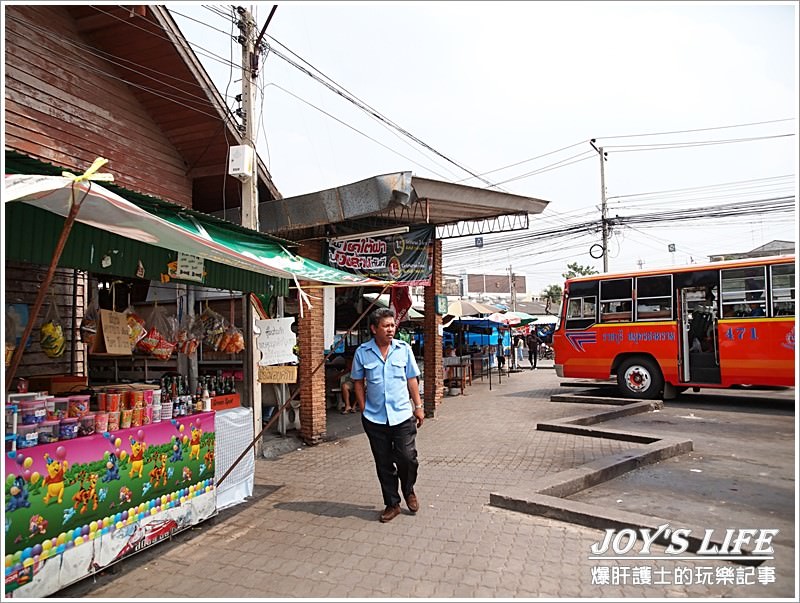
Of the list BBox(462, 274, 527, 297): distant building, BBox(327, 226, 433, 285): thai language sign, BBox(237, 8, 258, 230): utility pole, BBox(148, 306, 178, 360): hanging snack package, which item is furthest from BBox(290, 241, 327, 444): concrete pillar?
BBox(462, 274, 527, 297): distant building

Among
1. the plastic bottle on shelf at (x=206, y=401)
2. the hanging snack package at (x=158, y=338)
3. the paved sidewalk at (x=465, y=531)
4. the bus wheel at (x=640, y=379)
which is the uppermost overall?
the hanging snack package at (x=158, y=338)

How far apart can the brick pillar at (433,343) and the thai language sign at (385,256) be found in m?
1.17

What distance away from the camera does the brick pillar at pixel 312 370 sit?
8.78 metres

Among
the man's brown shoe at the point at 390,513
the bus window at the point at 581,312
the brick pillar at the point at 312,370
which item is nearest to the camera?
the man's brown shoe at the point at 390,513

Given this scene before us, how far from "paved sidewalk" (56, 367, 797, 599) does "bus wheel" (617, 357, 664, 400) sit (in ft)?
11.2

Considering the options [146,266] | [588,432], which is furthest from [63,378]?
[588,432]

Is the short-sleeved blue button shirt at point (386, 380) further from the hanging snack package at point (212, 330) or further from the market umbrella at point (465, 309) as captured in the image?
the market umbrella at point (465, 309)

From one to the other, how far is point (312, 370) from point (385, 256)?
2.40m

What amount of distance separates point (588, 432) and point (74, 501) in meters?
7.10

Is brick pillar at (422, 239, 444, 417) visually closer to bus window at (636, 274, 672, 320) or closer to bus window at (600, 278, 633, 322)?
bus window at (600, 278, 633, 322)

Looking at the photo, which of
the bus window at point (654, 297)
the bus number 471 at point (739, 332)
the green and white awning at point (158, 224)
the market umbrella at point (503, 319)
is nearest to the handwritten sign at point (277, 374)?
the green and white awning at point (158, 224)

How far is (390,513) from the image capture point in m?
5.02

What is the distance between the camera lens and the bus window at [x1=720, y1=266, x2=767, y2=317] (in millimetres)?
10430

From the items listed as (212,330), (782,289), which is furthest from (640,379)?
(212,330)
